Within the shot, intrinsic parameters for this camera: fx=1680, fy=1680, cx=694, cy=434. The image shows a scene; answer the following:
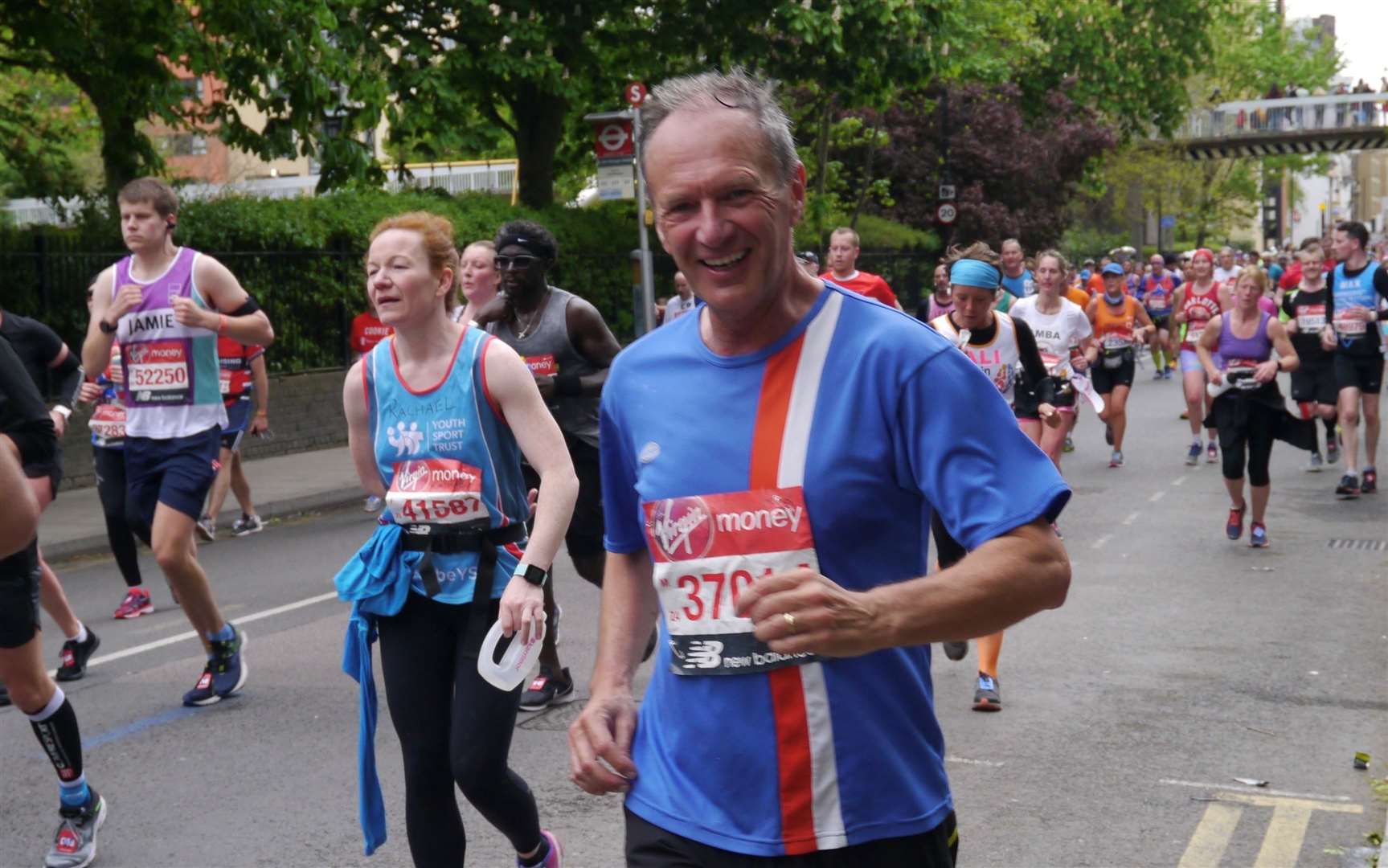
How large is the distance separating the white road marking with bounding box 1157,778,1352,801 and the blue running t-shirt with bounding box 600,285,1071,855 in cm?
361

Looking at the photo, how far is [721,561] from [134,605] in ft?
25.9

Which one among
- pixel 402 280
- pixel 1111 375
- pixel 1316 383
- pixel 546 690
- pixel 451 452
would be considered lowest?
pixel 1111 375

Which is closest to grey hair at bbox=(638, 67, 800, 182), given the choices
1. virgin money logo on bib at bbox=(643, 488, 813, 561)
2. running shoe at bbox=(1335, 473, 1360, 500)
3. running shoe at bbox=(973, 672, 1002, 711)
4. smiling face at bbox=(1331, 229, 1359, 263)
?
Result: virgin money logo on bib at bbox=(643, 488, 813, 561)

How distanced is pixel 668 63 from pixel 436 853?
21.2 m

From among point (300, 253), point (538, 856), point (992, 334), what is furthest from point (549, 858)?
point (300, 253)

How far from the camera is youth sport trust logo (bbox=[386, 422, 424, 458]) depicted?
4.48 m

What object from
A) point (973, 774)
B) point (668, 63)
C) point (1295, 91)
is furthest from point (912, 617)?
point (1295, 91)

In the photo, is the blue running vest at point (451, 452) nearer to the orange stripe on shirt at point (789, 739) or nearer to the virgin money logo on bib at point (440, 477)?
the virgin money logo on bib at point (440, 477)

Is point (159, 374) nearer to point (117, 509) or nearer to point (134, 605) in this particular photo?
point (117, 509)

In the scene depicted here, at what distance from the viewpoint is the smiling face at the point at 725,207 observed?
7.89 feet

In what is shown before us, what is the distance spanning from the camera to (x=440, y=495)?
14.5 ft

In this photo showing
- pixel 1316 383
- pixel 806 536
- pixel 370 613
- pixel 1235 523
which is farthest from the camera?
pixel 1316 383

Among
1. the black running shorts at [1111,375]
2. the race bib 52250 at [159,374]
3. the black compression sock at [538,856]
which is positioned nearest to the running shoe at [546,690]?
the race bib 52250 at [159,374]

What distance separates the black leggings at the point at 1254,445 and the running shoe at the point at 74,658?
24.1ft
